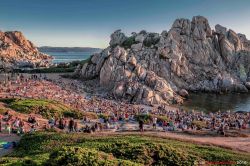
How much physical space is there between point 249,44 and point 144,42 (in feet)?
140

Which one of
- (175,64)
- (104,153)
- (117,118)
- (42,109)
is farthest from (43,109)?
(175,64)

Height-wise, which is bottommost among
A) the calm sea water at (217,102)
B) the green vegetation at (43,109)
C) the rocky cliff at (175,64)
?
the calm sea water at (217,102)

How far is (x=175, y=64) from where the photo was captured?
103m

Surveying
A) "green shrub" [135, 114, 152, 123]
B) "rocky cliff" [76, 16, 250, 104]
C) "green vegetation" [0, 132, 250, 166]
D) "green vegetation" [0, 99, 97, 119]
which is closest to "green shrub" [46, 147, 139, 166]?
"green vegetation" [0, 132, 250, 166]

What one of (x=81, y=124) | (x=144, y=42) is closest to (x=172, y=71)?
(x=144, y=42)

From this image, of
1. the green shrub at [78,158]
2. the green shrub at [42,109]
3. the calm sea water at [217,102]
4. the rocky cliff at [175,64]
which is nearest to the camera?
the green shrub at [78,158]

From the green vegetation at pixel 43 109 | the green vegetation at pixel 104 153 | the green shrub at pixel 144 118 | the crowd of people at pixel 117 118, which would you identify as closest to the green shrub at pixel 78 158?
the green vegetation at pixel 104 153

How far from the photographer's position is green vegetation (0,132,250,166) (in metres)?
19.8

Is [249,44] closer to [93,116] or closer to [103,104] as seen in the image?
[103,104]

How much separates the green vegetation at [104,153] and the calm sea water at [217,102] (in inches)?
→ 1799

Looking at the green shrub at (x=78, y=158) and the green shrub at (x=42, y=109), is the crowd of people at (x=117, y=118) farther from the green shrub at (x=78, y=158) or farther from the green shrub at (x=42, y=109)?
the green shrub at (x=78, y=158)

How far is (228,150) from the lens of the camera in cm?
3183

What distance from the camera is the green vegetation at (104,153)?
19.8 metres

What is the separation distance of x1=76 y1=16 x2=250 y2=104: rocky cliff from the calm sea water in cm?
371
